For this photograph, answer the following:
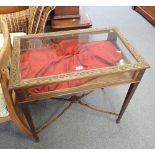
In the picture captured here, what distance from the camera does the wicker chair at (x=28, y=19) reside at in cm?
154

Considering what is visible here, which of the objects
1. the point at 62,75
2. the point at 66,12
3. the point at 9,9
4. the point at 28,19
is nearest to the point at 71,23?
the point at 66,12

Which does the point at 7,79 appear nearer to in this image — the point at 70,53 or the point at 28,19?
the point at 70,53

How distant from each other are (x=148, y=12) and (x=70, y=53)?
1.93 m

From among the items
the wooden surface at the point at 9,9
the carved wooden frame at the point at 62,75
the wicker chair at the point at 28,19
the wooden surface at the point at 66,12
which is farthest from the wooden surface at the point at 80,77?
the wooden surface at the point at 66,12

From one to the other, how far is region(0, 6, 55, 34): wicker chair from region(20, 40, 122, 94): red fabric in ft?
1.61

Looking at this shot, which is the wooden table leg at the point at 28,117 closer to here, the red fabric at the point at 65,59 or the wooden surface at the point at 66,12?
the red fabric at the point at 65,59

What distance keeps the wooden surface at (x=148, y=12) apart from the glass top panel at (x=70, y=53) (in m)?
1.53

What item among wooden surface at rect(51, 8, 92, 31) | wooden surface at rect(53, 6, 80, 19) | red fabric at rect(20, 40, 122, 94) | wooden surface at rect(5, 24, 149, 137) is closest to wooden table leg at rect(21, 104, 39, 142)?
wooden surface at rect(5, 24, 149, 137)

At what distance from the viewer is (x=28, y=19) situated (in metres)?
1.68

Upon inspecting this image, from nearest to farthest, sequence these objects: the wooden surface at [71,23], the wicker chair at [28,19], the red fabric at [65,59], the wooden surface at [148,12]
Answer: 1. the red fabric at [65,59]
2. the wicker chair at [28,19]
3. the wooden surface at [71,23]
4. the wooden surface at [148,12]

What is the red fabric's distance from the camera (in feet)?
3.13
